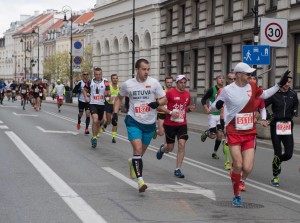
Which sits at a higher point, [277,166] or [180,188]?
[277,166]

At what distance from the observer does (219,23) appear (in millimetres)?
37719

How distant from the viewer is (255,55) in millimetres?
19234

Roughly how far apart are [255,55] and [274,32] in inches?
43.0

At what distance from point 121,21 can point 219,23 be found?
19030mm

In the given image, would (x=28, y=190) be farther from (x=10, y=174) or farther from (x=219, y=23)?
(x=219, y=23)

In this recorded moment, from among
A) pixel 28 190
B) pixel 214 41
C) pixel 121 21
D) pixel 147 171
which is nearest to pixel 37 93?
pixel 214 41

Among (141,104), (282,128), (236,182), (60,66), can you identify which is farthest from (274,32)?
(60,66)

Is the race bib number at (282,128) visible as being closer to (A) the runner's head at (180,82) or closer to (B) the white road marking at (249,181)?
(B) the white road marking at (249,181)

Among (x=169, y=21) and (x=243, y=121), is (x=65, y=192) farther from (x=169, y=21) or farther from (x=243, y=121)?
(x=169, y=21)

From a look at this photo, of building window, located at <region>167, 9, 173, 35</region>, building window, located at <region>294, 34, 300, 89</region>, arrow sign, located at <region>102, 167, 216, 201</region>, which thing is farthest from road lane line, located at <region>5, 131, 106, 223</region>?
building window, located at <region>167, 9, 173, 35</region>

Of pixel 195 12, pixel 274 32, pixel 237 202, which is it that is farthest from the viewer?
pixel 195 12

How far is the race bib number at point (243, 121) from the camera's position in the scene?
356 inches

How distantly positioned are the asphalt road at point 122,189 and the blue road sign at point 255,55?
3.63 meters

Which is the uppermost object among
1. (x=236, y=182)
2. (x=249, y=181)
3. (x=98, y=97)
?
(x=98, y=97)
